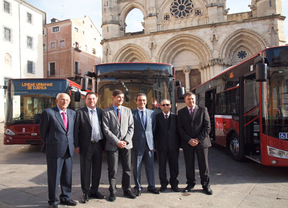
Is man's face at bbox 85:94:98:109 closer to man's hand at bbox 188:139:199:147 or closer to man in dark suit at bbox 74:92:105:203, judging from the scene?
man in dark suit at bbox 74:92:105:203

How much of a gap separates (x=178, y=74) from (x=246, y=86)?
19.3 m

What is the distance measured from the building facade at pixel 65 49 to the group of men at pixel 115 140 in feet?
94.3

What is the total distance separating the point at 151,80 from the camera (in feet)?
21.2

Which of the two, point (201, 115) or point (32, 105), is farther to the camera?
point (32, 105)

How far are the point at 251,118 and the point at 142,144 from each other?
292 cm

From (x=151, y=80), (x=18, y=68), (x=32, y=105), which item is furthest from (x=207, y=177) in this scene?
(x=18, y=68)

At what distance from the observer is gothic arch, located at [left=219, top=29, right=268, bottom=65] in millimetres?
20953

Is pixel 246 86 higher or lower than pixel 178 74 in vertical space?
lower

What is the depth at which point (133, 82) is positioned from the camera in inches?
253

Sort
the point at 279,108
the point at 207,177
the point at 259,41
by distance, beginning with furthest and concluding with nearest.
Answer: the point at 259,41, the point at 279,108, the point at 207,177

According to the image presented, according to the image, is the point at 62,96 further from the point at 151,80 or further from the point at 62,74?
the point at 62,74

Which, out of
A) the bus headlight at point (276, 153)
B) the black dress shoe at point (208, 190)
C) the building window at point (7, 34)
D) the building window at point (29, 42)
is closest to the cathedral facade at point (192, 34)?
the building window at point (29, 42)

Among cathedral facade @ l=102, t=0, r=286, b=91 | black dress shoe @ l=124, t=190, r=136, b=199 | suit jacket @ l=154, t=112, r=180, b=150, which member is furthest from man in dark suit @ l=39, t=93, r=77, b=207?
cathedral facade @ l=102, t=0, r=286, b=91

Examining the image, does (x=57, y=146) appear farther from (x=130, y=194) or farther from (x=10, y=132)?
(x=10, y=132)
